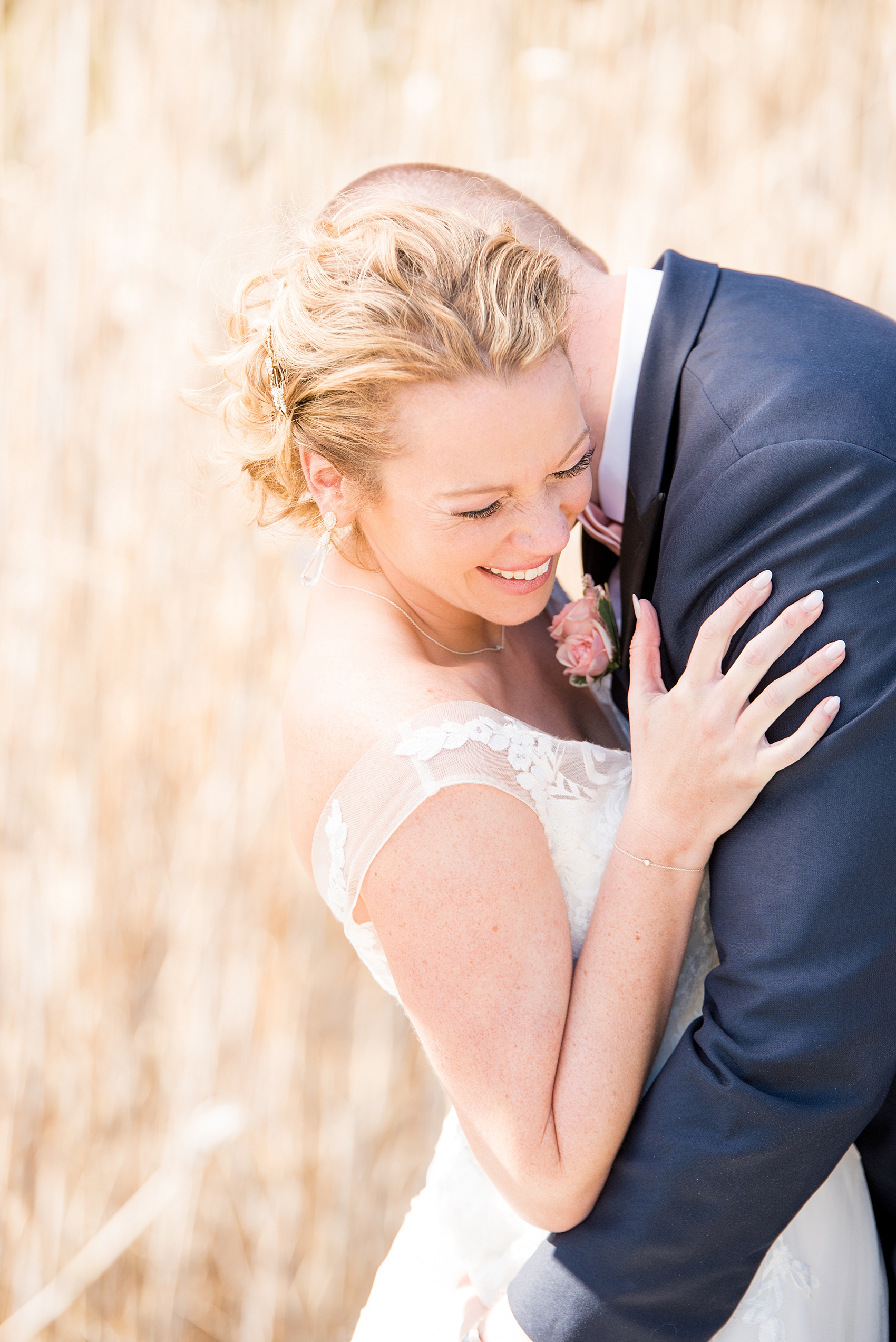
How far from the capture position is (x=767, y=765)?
1.10 meters

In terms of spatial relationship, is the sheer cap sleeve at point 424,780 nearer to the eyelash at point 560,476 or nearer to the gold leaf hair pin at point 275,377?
the eyelash at point 560,476

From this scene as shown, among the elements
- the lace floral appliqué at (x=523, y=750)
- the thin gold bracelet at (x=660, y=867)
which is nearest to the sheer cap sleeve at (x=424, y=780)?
the lace floral appliqué at (x=523, y=750)

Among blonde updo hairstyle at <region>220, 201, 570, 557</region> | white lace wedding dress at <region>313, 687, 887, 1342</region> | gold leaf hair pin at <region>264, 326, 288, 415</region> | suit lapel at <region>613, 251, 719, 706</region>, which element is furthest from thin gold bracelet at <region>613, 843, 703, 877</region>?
gold leaf hair pin at <region>264, 326, 288, 415</region>

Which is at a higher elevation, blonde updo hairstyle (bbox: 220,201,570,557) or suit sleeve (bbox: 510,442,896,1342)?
blonde updo hairstyle (bbox: 220,201,570,557)

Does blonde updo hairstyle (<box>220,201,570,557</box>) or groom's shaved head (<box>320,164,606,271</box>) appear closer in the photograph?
blonde updo hairstyle (<box>220,201,570,557</box>)

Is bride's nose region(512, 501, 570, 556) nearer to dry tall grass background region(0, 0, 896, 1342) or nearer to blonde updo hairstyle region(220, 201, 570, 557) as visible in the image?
blonde updo hairstyle region(220, 201, 570, 557)

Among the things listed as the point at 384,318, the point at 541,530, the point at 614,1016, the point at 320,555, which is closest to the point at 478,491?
the point at 541,530

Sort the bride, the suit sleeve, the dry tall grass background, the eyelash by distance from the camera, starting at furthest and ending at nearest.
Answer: the dry tall grass background < the eyelash < the bride < the suit sleeve

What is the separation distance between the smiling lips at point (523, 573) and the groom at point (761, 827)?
125mm

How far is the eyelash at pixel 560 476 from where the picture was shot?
4.35 feet

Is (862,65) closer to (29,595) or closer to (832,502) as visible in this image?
(832,502)

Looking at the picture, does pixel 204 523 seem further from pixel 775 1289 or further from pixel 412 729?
pixel 775 1289

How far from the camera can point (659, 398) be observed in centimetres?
126

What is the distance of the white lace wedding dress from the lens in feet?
4.10
